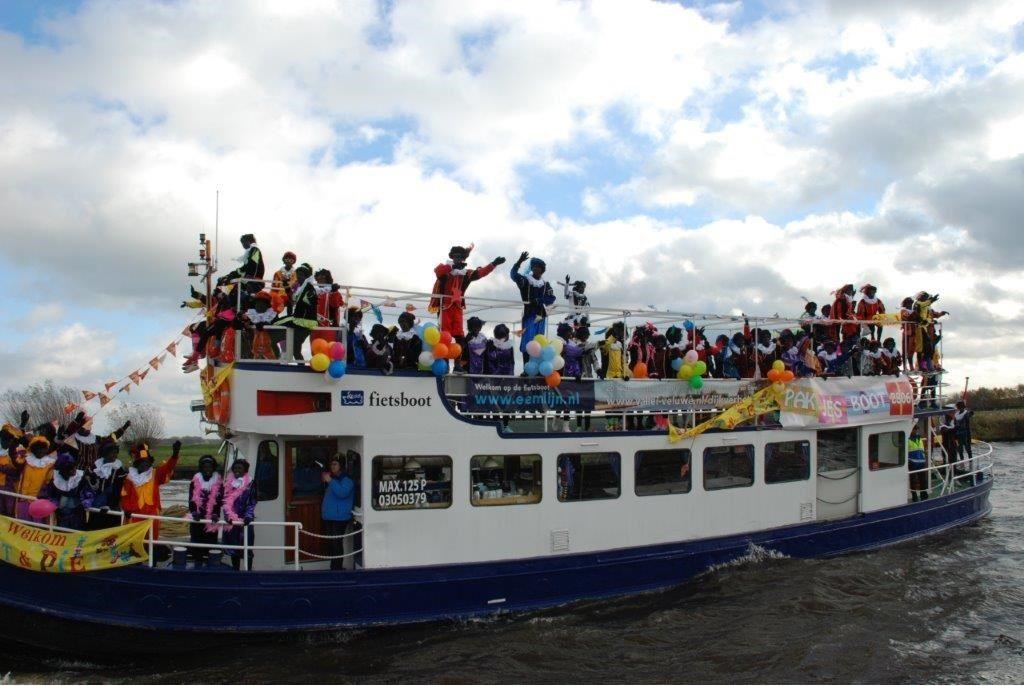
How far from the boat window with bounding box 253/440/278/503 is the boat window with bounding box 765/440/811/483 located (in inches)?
298

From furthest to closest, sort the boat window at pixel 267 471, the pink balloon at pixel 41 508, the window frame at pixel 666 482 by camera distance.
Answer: the window frame at pixel 666 482 < the boat window at pixel 267 471 < the pink balloon at pixel 41 508

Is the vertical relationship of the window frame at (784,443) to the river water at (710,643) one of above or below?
above

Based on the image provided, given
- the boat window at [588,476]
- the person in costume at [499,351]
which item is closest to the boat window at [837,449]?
the boat window at [588,476]

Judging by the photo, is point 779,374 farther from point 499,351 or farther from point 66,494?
point 66,494

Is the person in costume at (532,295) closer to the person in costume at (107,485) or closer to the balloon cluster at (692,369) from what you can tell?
the balloon cluster at (692,369)

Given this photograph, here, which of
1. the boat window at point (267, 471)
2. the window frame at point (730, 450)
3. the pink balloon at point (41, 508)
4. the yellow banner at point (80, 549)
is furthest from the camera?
the window frame at point (730, 450)

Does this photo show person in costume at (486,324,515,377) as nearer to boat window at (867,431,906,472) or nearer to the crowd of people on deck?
the crowd of people on deck

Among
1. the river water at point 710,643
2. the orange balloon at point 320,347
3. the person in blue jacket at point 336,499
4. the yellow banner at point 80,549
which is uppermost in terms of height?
the orange balloon at point 320,347

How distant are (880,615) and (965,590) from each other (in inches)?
93.4

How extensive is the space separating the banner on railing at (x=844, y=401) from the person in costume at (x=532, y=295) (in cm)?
432

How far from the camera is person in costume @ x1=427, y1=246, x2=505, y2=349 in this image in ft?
34.8

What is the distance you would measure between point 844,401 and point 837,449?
0.91 meters

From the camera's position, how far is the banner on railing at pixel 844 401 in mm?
12344

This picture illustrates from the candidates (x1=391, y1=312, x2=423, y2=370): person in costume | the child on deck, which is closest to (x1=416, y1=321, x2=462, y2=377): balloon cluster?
(x1=391, y1=312, x2=423, y2=370): person in costume
